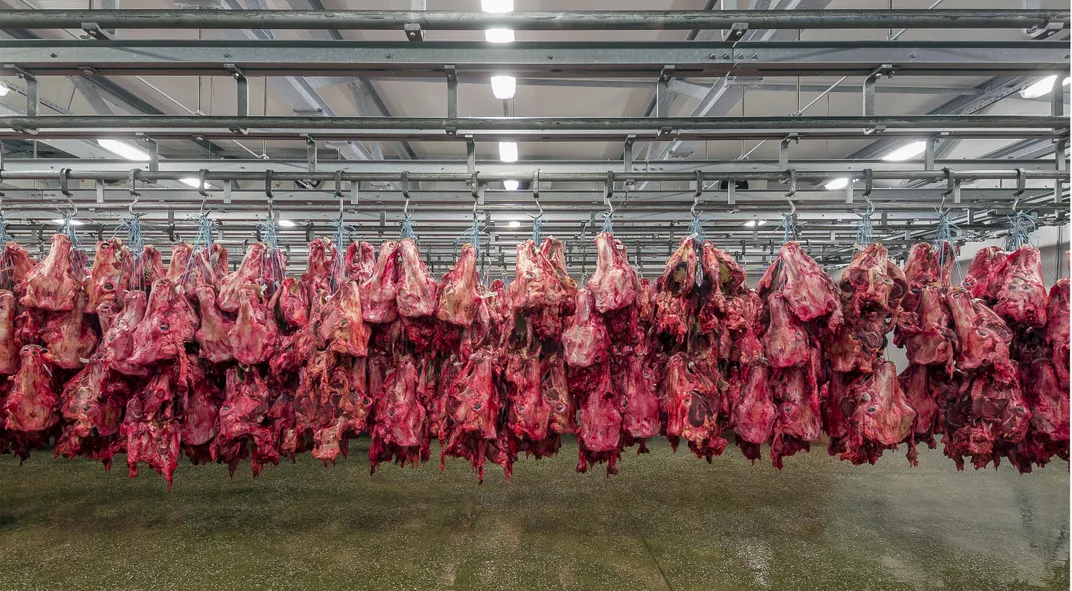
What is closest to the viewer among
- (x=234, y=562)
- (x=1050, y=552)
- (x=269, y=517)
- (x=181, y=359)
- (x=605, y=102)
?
(x=181, y=359)

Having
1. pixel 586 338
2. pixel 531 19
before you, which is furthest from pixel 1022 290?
pixel 531 19

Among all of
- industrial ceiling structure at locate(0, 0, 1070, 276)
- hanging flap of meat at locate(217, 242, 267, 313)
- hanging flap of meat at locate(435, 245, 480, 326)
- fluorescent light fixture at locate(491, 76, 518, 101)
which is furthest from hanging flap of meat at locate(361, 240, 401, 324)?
fluorescent light fixture at locate(491, 76, 518, 101)

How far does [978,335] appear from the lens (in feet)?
12.2

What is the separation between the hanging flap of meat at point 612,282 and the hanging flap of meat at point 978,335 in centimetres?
232

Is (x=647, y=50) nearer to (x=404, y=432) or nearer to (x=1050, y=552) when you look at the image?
(x=404, y=432)

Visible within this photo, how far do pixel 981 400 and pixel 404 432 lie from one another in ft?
13.3

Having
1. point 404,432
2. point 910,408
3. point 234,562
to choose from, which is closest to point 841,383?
point 910,408

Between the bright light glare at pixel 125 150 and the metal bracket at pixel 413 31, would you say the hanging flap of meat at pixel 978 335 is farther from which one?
the bright light glare at pixel 125 150

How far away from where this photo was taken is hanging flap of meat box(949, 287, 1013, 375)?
144 inches

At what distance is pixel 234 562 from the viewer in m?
3.87

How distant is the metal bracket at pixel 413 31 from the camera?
2.77 m

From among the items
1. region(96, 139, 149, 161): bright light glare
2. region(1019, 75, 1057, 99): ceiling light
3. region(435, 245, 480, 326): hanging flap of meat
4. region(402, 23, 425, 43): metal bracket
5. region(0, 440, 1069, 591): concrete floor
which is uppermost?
region(1019, 75, 1057, 99): ceiling light

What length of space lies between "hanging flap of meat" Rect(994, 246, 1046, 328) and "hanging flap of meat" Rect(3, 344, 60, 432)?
22.7 ft

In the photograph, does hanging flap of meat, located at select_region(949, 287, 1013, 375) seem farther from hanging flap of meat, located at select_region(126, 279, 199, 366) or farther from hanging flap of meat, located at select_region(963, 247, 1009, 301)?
hanging flap of meat, located at select_region(126, 279, 199, 366)
